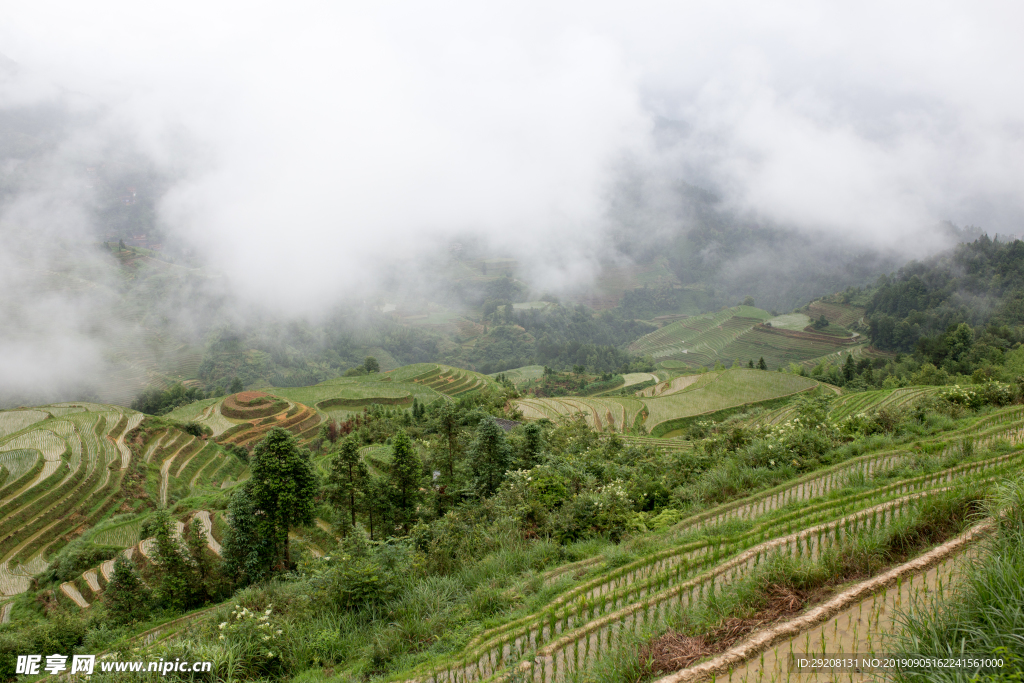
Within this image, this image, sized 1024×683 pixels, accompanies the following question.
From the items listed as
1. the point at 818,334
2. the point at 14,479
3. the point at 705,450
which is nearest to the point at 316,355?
the point at 14,479

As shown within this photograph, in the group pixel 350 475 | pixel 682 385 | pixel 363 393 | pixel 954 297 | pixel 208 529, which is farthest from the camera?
pixel 954 297

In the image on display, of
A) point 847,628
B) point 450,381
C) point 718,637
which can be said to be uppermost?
point 847,628

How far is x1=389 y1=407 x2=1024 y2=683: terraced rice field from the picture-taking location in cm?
387

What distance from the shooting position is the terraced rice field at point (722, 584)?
387 cm

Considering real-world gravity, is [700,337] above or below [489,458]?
above

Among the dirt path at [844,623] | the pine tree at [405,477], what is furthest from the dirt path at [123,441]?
the dirt path at [844,623]

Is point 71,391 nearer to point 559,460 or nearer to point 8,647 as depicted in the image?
point 8,647

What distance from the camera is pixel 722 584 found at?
4.96m

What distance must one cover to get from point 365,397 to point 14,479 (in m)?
36.7

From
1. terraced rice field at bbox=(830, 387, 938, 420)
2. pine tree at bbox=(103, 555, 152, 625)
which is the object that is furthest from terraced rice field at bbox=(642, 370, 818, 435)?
pine tree at bbox=(103, 555, 152, 625)

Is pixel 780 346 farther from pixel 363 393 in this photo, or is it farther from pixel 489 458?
pixel 489 458

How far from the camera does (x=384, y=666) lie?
5398mm

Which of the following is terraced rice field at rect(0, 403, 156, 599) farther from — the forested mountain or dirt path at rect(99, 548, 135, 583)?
the forested mountain

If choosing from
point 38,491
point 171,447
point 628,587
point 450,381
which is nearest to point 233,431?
point 171,447
